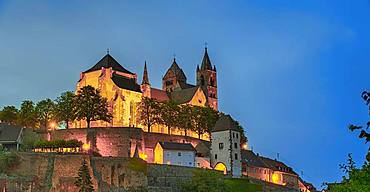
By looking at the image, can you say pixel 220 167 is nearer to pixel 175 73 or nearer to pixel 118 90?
pixel 118 90

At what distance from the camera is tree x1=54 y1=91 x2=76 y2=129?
259 feet

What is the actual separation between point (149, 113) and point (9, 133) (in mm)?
22427

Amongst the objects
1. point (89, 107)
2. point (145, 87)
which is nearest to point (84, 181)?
point (89, 107)

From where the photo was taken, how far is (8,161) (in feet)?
198

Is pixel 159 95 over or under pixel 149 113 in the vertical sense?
over

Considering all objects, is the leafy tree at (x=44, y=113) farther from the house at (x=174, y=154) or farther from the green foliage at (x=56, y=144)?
the house at (x=174, y=154)

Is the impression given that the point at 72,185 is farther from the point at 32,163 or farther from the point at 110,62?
the point at 110,62

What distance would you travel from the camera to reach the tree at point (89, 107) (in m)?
77.2

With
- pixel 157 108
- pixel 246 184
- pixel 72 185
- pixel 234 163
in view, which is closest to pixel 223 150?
pixel 234 163

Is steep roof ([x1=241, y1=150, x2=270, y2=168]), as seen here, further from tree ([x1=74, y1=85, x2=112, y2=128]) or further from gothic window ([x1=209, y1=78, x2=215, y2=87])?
gothic window ([x1=209, y1=78, x2=215, y2=87])

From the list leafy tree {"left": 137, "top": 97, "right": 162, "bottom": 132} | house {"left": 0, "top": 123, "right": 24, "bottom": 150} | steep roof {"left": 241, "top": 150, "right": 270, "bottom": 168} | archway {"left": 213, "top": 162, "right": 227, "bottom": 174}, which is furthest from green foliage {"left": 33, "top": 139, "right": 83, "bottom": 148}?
steep roof {"left": 241, "top": 150, "right": 270, "bottom": 168}

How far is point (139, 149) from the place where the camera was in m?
71.6

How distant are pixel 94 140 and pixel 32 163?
9918 mm

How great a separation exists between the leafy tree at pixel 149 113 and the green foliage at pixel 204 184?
25.3 metres
